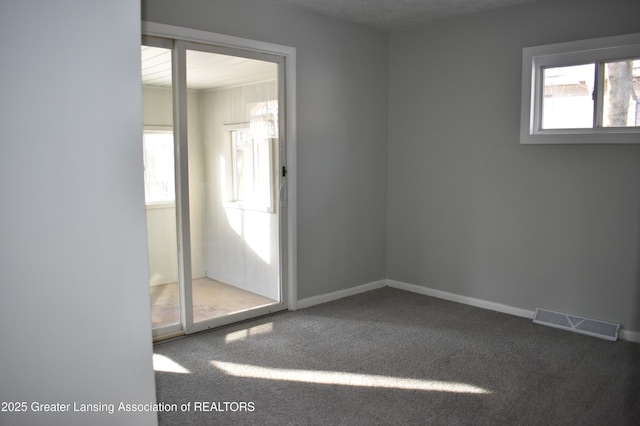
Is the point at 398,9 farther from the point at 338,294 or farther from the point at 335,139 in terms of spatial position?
the point at 338,294

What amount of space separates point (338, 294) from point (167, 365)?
1944 mm

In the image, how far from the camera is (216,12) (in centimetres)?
377

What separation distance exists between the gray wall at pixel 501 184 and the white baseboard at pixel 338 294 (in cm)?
22

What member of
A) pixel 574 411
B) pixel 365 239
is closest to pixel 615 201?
pixel 574 411

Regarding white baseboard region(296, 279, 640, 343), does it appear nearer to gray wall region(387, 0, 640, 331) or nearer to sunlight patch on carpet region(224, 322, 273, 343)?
gray wall region(387, 0, 640, 331)

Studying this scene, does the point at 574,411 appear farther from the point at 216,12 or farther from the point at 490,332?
the point at 216,12

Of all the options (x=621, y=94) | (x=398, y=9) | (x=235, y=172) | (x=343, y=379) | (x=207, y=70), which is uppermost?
(x=398, y=9)

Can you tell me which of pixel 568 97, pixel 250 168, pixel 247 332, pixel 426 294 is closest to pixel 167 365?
pixel 247 332

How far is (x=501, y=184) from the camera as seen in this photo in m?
4.36

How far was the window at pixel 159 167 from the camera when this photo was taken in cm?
363

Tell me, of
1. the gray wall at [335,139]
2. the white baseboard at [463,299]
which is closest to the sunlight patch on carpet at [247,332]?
the gray wall at [335,139]

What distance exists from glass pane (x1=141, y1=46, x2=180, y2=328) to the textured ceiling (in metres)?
1.20

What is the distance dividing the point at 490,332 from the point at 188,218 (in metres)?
2.48

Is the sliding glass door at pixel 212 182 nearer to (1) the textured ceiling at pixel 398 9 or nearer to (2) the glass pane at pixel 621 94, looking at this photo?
(1) the textured ceiling at pixel 398 9
